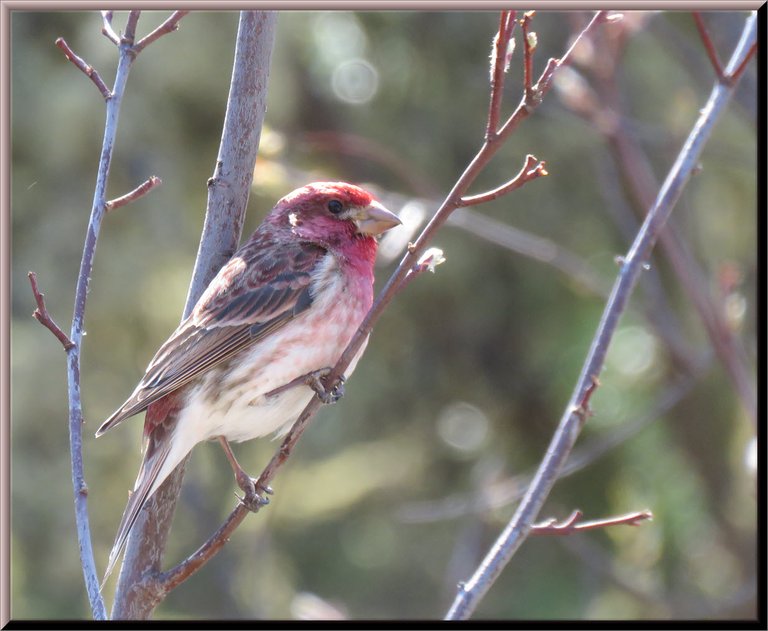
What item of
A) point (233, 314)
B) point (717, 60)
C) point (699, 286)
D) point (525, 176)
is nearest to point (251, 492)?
point (233, 314)

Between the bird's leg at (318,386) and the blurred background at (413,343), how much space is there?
107 inches

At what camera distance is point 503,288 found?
28.1ft

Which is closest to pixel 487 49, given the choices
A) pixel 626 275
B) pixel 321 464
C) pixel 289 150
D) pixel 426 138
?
pixel 426 138

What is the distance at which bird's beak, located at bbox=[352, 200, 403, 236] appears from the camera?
4.35 m

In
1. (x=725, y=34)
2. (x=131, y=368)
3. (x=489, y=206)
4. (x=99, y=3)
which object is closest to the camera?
(x=99, y=3)

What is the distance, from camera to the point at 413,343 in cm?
871

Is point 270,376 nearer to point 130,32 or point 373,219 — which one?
point 373,219

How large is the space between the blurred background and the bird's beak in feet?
7.77

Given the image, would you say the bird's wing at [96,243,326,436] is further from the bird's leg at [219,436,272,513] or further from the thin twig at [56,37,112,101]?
the thin twig at [56,37,112,101]

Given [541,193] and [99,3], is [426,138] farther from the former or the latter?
[99,3]

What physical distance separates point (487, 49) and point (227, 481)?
11.9ft

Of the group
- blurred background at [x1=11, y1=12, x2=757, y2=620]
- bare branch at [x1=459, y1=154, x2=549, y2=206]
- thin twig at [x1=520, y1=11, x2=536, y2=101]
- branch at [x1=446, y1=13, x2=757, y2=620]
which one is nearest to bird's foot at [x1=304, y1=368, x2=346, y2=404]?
branch at [x1=446, y1=13, x2=757, y2=620]

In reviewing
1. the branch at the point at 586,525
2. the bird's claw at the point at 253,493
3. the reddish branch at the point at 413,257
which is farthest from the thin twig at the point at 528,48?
the bird's claw at the point at 253,493

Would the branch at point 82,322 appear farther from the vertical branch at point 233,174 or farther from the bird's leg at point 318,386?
the bird's leg at point 318,386
